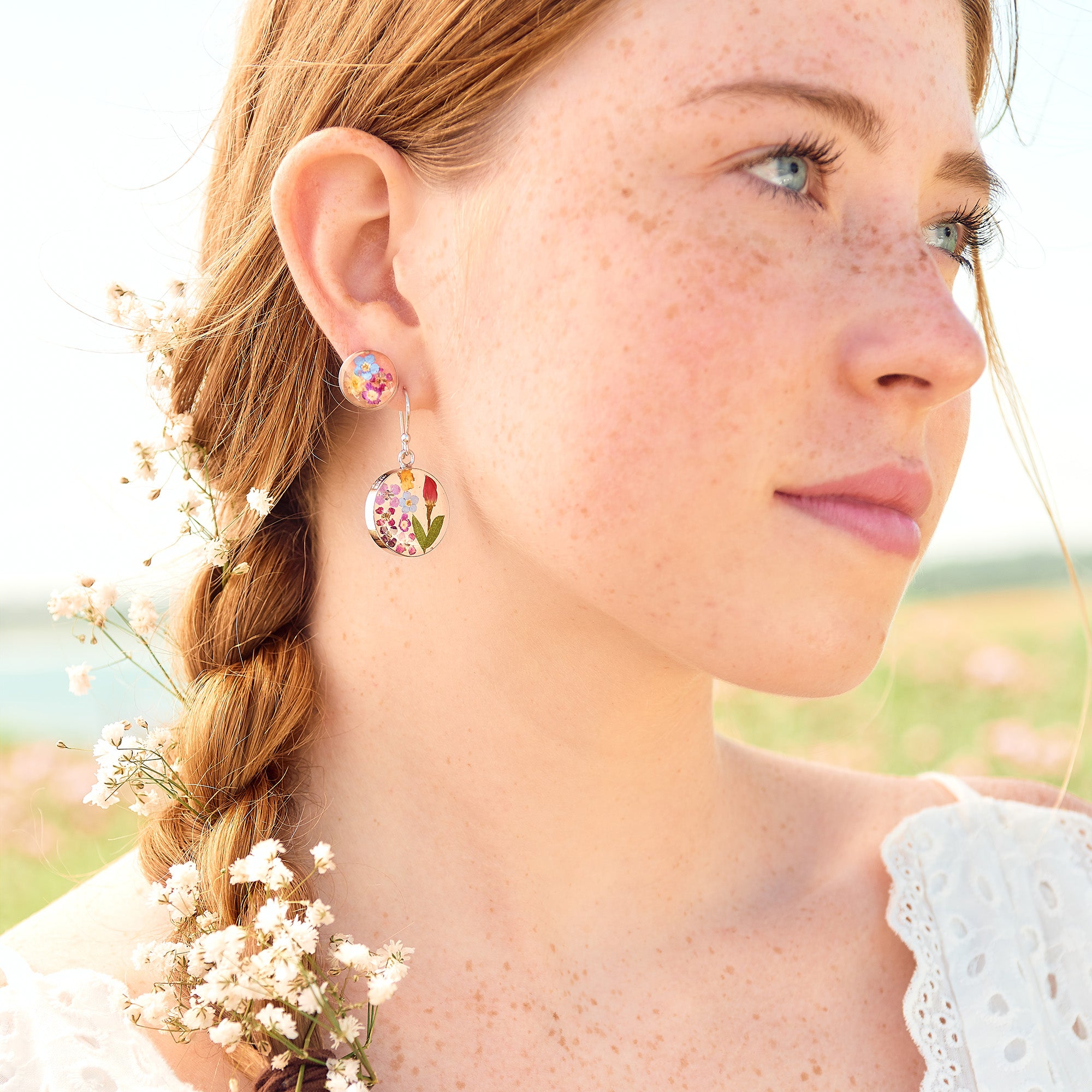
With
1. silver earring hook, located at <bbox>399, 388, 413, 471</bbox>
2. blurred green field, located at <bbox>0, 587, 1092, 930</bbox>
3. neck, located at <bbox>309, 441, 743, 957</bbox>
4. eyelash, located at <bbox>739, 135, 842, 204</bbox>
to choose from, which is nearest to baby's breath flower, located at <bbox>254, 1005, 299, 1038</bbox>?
neck, located at <bbox>309, 441, 743, 957</bbox>

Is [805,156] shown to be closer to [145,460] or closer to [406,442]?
[406,442]

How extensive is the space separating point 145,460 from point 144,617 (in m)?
0.25

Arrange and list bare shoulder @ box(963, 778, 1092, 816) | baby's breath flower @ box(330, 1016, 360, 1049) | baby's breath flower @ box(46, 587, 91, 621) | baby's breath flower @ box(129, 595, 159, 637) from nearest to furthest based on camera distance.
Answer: baby's breath flower @ box(330, 1016, 360, 1049) < baby's breath flower @ box(46, 587, 91, 621) < baby's breath flower @ box(129, 595, 159, 637) < bare shoulder @ box(963, 778, 1092, 816)

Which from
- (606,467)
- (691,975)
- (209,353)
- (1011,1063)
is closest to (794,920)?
(691,975)

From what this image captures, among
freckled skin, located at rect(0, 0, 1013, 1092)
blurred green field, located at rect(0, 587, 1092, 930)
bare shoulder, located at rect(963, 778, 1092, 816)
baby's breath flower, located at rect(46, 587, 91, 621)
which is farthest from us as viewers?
blurred green field, located at rect(0, 587, 1092, 930)

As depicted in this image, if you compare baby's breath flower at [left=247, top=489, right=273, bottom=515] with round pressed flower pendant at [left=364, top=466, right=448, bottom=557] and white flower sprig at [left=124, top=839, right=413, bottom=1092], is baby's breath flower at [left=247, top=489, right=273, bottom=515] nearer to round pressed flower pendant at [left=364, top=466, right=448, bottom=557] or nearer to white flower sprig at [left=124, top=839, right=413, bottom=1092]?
round pressed flower pendant at [left=364, top=466, right=448, bottom=557]

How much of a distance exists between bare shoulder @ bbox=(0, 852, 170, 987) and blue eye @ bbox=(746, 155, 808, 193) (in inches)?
49.6

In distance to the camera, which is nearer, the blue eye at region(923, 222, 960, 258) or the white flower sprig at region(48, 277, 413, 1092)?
the white flower sprig at region(48, 277, 413, 1092)

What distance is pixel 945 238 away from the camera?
5.42 feet

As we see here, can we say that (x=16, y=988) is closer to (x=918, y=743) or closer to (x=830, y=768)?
(x=830, y=768)

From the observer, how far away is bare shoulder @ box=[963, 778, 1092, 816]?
2041 mm

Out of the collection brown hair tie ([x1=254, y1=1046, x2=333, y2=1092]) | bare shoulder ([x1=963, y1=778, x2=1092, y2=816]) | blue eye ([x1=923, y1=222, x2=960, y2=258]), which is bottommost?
brown hair tie ([x1=254, y1=1046, x2=333, y2=1092])

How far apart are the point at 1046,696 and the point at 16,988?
3433mm

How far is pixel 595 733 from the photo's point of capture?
1.57 meters
